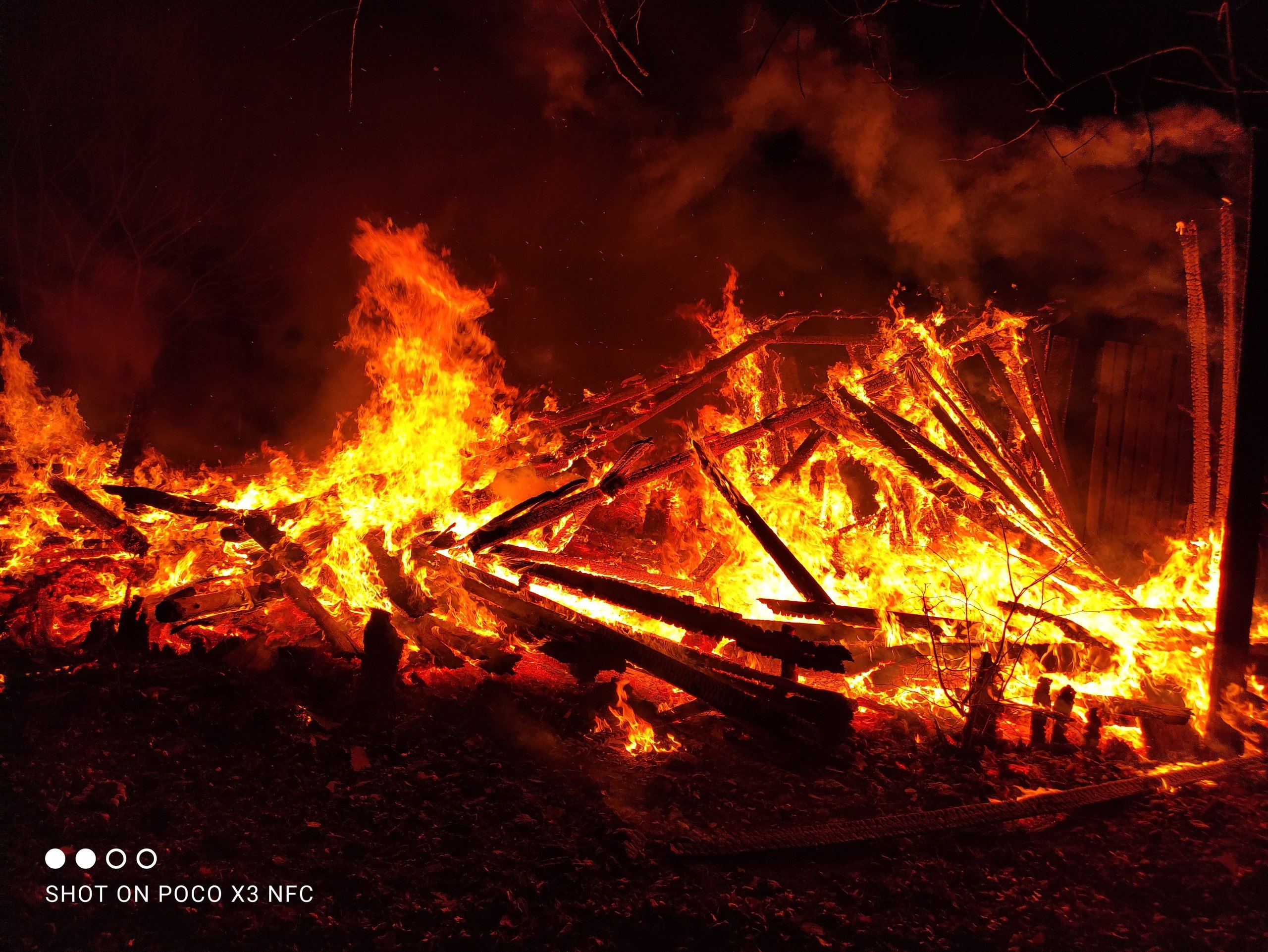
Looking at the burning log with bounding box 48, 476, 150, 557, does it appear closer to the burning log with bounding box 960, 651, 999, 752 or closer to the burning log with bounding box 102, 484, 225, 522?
the burning log with bounding box 102, 484, 225, 522

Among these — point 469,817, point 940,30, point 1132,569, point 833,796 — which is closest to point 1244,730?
point 833,796

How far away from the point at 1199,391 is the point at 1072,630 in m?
2.62

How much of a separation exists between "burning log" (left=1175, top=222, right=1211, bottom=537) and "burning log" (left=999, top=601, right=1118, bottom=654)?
6.17 feet

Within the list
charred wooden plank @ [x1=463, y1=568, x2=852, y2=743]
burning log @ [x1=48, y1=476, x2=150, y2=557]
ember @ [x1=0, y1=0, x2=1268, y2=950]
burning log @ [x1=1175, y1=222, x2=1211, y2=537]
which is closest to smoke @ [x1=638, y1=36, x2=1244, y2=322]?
ember @ [x1=0, y1=0, x2=1268, y2=950]

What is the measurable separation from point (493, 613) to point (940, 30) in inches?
386

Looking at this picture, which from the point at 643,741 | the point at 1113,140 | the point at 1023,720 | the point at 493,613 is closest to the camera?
the point at 643,741

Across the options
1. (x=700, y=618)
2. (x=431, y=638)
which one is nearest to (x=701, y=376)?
(x=700, y=618)

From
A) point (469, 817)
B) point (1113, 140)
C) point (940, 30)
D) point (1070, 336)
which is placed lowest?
point (469, 817)

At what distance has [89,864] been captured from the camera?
115 inches

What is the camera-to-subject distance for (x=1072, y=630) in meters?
4.95

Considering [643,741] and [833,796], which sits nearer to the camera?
[833,796]

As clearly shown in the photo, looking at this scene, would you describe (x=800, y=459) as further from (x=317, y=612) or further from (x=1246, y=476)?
(x=317, y=612)

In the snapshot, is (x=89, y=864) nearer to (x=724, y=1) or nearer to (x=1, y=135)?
(x=724, y=1)

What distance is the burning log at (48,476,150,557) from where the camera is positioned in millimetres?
6262
